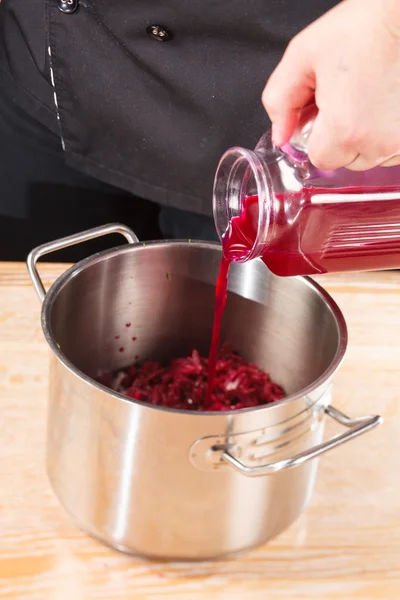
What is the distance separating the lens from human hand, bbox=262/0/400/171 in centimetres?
77

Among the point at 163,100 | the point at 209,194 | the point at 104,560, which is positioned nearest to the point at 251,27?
the point at 163,100

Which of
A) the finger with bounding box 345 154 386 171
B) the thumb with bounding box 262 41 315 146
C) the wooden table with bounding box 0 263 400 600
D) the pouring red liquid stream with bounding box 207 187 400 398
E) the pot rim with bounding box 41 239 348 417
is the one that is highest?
the thumb with bounding box 262 41 315 146

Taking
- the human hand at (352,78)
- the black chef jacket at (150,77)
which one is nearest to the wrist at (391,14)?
the human hand at (352,78)

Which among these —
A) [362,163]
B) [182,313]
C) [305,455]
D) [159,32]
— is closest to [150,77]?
[159,32]

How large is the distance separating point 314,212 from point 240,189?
15 cm

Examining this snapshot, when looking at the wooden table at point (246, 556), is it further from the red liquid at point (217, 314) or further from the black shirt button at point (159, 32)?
the black shirt button at point (159, 32)

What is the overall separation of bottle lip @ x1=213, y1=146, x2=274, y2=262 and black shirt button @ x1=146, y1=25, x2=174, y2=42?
0.37 meters

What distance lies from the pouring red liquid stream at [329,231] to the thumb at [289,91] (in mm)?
79

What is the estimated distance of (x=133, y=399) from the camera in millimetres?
853

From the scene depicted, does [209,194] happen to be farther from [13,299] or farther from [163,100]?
[13,299]

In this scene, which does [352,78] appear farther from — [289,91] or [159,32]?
[159,32]

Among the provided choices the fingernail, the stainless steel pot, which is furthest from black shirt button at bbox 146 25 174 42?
the fingernail

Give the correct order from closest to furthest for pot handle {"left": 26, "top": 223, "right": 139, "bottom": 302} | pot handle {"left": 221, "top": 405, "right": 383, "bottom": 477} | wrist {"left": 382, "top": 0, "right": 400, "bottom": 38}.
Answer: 1. wrist {"left": 382, "top": 0, "right": 400, "bottom": 38}
2. pot handle {"left": 221, "top": 405, "right": 383, "bottom": 477}
3. pot handle {"left": 26, "top": 223, "right": 139, "bottom": 302}

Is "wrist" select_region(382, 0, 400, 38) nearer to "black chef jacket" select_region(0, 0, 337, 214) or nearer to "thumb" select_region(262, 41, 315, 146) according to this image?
"thumb" select_region(262, 41, 315, 146)
